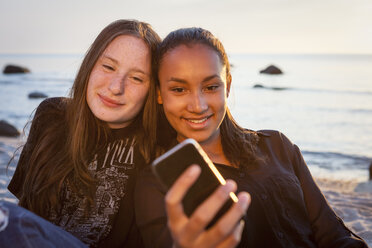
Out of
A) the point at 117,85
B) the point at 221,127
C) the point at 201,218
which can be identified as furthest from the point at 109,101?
the point at 201,218

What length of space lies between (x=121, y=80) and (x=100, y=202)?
1.04 metres

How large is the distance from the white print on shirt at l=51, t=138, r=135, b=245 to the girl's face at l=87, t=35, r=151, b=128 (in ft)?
1.27

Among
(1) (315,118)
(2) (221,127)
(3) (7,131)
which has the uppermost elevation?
(2) (221,127)

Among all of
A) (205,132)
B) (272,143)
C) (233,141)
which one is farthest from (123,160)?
Result: (272,143)

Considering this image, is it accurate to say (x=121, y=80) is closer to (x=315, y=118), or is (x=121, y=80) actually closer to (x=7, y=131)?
(x=7, y=131)

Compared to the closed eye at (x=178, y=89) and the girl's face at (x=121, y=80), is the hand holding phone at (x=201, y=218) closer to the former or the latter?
the closed eye at (x=178, y=89)

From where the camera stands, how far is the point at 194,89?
251cm

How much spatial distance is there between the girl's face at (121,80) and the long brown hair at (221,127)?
0.13 metres

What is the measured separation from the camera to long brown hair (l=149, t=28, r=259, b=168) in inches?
105

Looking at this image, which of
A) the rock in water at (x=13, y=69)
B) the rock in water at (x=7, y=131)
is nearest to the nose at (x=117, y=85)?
the rock in water at (x=7, y=131)

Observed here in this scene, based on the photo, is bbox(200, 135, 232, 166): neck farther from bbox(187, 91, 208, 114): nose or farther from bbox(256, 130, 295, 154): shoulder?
bbox(187, 91, 208, 114): nose

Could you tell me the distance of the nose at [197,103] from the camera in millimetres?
2479

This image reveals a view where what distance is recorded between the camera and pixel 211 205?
126 cm

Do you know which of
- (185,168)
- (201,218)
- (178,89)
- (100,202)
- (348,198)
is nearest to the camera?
(201,218)
